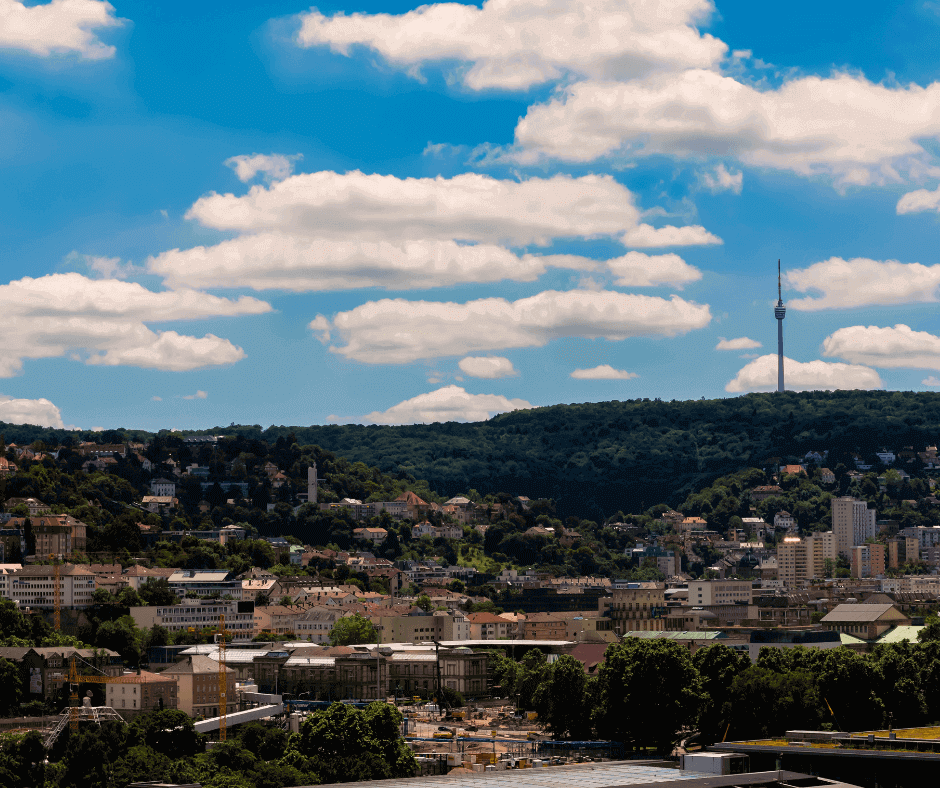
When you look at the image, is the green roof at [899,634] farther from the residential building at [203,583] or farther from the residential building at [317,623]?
the residential building at [203,583]

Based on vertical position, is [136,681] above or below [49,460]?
below

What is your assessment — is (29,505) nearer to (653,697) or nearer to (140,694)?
(140,694)

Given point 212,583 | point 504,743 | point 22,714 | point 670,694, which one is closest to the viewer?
point 670,694

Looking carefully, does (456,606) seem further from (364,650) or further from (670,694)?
(670,694)

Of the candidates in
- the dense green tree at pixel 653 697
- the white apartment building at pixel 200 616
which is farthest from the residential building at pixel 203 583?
the dense green tree at pixel 653 697

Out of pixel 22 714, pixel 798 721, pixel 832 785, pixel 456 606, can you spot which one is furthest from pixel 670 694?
pixel 456 606

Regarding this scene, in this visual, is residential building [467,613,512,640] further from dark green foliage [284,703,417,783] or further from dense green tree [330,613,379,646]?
dark green foliage [284,703,417,783]
